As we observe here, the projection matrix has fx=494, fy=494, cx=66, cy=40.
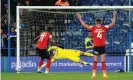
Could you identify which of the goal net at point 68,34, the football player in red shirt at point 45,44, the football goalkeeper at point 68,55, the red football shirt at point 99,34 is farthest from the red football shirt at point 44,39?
the red football shirt at point 99,34

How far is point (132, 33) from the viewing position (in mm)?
22875

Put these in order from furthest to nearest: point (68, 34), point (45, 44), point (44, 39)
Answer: point (68, 34) → point (45, 44) → point (44, 39)

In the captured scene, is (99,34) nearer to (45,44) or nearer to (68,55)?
(45,44)

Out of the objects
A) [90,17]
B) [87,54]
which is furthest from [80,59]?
[90,17]

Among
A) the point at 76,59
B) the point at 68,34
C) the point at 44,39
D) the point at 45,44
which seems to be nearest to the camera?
the point at 44,39

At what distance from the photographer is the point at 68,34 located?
23219 millimetres

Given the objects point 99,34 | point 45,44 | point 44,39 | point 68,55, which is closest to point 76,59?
point 68,55

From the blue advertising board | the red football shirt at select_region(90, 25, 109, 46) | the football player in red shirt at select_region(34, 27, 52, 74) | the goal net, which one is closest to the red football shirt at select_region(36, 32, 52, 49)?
the football player in red shirt at select_region(34, 27, 52, 74)

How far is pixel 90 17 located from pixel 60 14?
4.89 ft

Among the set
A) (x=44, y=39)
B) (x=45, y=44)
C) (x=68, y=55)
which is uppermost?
(x=44, y=39)

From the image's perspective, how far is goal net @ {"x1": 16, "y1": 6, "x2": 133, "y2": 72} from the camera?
2234 cm

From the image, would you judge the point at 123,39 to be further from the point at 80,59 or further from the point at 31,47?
the point at 31,47

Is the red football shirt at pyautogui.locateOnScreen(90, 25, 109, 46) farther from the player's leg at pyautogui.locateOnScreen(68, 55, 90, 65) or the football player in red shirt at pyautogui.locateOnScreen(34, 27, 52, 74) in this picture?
the player's leg at pyautogui.locateOnScreen(68, 55, 90, 65)

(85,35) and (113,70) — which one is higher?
(85,35)
